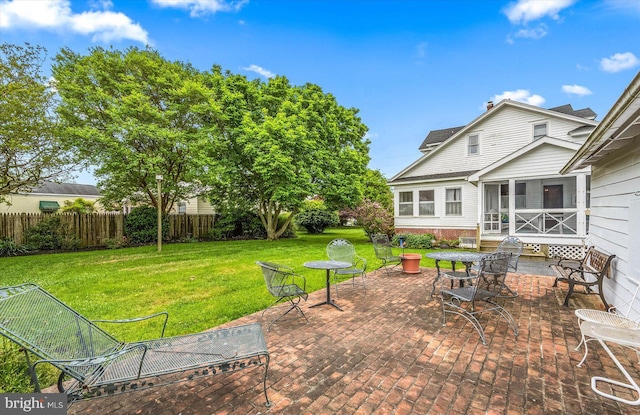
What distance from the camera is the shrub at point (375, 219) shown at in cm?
1769

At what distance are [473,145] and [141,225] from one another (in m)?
18.9

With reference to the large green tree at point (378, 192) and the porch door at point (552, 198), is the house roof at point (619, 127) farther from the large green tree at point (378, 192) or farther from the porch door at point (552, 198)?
the large green tree at point (378, 192)

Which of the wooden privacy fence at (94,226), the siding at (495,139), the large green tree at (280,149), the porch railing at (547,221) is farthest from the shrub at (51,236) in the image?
the porch railing at (547,221)

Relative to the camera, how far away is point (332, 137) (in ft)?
56.9

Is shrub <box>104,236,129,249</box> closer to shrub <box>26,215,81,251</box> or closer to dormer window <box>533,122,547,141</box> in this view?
shrub <box>26,215,81,251</box>

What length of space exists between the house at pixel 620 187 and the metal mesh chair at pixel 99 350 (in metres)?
4.54

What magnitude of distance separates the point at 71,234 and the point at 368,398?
52.3ft

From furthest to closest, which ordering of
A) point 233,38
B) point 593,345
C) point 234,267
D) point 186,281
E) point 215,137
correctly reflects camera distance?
point 215,137 → point 233,38 → point 234,267 → point 186,281 → point 593,345

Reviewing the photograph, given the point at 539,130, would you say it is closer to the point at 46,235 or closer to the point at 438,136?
the point at 438,136

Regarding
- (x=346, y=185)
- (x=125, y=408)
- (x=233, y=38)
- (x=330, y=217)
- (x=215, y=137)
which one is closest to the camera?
(x=125, y=408)

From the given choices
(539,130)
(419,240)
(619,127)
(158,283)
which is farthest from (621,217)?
(539,130)

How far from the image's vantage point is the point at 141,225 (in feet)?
49.3

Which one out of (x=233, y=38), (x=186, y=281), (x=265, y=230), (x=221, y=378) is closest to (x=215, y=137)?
(x=233, y=38)

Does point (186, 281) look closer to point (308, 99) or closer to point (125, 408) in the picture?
point (125, 408)
